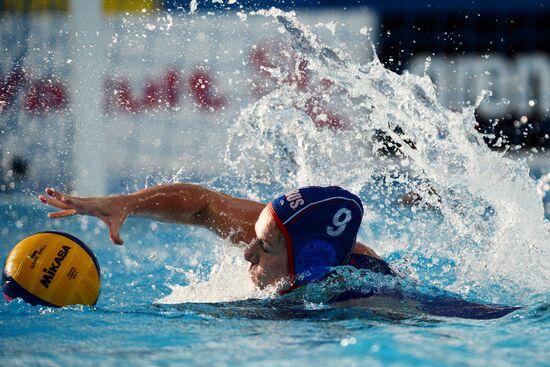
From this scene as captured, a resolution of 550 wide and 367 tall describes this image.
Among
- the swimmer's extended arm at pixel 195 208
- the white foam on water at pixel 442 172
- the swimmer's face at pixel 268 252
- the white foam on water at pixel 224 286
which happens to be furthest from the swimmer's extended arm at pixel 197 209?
the white foam on water at pixel 442 172

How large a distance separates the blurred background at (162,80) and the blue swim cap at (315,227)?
4.67 m

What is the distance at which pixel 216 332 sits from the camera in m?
2.84

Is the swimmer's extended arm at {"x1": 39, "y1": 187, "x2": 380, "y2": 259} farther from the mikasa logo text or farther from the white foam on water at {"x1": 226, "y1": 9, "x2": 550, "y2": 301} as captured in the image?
the white foam on water at {"x1": 226, "y1": 9, "x2": 550, "y2": 301}

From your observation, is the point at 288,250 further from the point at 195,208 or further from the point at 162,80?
the point at 162,80

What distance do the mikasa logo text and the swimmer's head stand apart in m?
0.74

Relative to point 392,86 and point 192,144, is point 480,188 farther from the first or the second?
point 192,144

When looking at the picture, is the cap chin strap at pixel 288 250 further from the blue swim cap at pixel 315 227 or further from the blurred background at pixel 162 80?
the blurred background at pixel 162 80

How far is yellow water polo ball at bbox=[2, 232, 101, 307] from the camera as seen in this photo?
3.17 meters

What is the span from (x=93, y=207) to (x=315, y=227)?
885 millimetres

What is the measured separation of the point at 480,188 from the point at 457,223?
32 centimetres

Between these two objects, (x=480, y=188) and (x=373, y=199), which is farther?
(x=373, y=199)

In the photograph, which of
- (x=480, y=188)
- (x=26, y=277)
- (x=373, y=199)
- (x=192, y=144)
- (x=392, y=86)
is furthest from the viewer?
(x=192, y=144)

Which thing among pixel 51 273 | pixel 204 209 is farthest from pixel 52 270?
pixel 204 209

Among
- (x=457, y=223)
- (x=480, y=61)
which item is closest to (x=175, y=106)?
(x=480, y=61)
